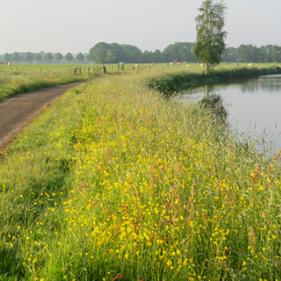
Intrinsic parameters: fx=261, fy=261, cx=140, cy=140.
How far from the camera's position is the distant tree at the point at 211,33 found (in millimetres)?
42031

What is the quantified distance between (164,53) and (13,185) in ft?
471

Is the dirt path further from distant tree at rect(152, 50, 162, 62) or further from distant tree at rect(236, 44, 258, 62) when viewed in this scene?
distant tree at rect(152, 50, 162, 62)

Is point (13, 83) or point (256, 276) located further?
point (13, 83)

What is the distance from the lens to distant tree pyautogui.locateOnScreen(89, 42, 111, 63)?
142 m

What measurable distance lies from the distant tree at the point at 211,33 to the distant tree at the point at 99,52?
10302 cm

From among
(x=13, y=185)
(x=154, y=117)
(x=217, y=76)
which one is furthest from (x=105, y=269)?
(x=217, y=76)

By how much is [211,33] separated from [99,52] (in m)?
111

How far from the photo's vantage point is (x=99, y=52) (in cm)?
14400

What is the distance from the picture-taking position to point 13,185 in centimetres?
483

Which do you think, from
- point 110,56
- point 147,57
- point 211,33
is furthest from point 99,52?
point 211,33

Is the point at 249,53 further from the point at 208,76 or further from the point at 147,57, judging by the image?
the point at 208,76

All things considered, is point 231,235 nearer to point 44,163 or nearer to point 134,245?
point 134,245

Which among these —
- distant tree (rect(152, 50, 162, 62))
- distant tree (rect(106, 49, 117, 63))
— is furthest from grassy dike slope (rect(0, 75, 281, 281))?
distant tree (rect(106, 49, 117, 63))

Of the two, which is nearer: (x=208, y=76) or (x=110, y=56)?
(x=208, y=76)
